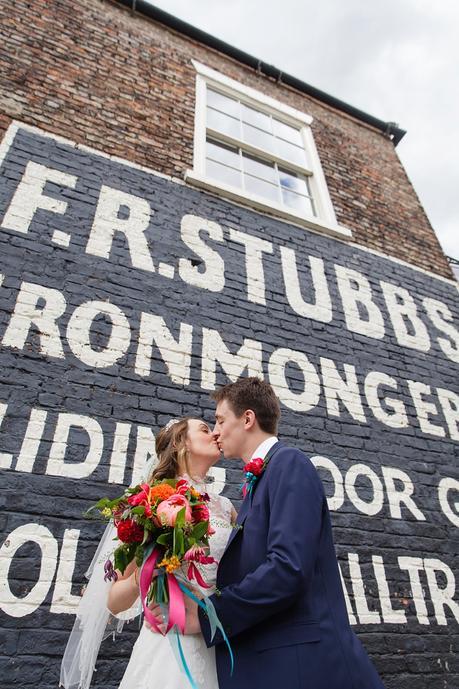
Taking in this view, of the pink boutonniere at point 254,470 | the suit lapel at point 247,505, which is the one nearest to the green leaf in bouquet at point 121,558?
the suit lapel at point 247,505

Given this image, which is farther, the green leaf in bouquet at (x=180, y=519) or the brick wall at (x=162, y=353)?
the brick wall at (x=162, y=353)

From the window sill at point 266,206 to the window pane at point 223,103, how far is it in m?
1.91

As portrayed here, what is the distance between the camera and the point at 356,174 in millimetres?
6738

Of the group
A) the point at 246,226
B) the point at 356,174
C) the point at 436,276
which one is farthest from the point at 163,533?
the point at 356,174

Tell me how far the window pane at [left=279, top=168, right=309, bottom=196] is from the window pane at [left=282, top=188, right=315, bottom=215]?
0.10 m

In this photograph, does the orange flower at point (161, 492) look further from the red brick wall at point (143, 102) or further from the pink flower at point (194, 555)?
the red brick wall at point (143, 102)

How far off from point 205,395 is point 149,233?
1.66 metres

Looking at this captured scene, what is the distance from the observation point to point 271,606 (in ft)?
4.65

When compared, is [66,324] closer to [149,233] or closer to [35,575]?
[149,233]

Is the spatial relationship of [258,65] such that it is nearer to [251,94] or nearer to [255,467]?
[251,94]

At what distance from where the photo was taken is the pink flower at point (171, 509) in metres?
1.50

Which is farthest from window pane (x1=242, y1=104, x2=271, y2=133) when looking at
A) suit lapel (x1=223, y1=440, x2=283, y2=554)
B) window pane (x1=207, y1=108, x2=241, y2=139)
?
suit lapel (x1=223, y1=440, x2=283, y2=554)

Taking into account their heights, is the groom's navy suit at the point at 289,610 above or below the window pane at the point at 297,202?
below

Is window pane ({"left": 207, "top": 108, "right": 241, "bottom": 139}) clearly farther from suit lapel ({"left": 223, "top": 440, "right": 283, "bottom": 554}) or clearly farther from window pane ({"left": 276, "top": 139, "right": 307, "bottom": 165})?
suit lapel ({"left": 223, "top": 440, "right": 283, "bottom": 554})
